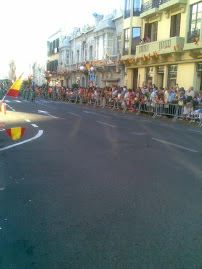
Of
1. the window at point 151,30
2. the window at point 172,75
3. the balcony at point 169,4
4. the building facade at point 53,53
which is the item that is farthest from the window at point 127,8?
the building facade at point 53,53

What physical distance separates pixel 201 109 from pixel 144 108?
5490 millimetres

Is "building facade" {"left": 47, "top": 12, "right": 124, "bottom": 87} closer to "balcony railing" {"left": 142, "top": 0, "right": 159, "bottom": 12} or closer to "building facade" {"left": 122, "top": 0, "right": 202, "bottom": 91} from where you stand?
"building facade" {"left": 122, "top": 0, "right": 202, "bottom": 91}

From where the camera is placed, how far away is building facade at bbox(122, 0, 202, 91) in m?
23.1

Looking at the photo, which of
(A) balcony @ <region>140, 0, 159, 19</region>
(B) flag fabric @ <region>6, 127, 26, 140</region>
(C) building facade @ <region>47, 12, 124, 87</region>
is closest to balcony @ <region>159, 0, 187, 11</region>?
(A) balcony @ <region>140, 0, 159, 19</region>

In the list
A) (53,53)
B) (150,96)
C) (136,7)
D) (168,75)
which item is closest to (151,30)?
(136,7)

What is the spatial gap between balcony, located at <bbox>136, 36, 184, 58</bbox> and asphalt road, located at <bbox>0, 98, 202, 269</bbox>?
17521 mm

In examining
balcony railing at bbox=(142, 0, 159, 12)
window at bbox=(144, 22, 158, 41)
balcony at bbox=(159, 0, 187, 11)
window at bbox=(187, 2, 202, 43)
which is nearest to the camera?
window at bbox=(187, 2, 202, 43)

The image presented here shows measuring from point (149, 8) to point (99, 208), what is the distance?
1110 inches

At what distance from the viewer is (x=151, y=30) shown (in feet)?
99.9

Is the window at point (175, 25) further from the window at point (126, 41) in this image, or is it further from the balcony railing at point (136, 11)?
the window at point (126, 41)

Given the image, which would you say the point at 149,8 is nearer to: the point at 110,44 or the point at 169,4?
the point at 169,4

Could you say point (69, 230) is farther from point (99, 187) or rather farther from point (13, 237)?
point (99, 187)

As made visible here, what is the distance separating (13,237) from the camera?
3.57 m

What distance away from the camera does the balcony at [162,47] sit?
24094 millimetres
